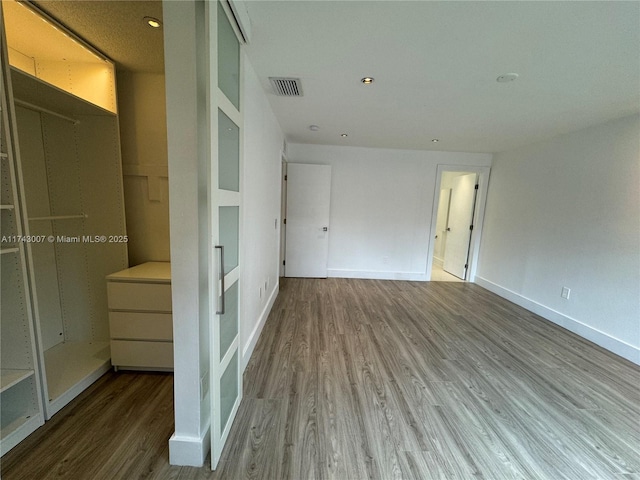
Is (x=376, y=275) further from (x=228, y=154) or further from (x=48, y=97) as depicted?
(x=48, y=97)

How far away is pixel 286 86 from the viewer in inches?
87.0

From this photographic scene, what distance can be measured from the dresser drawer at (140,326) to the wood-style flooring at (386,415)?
0.34 meters

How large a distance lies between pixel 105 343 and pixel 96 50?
2.29 meters

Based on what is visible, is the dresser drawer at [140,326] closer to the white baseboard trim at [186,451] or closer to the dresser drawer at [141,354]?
the dresser drawer at [141,354]

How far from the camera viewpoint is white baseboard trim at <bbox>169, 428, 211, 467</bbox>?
1288 millimetres

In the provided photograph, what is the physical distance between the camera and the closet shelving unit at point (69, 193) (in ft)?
5.65

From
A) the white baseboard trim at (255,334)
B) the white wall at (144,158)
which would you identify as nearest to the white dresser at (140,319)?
the white wall at (144,158)

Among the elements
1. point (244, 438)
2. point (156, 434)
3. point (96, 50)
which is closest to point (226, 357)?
point (244, 438)

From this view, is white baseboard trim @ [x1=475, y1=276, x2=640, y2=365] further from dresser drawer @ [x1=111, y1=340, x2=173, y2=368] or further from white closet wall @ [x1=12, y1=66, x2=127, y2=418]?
white closet wall @ [x1=12, y1=66, x2=127, y2=418]

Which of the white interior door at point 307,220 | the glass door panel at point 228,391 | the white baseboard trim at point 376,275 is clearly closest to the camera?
the glass door panel at point 228,391

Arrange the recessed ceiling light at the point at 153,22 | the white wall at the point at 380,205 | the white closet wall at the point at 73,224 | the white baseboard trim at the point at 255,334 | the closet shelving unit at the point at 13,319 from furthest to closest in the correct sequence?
the white wall at the point at 380,205, the white baseboard trim at the point at 255,334, the white closet wall at the point at 73,224, the recessed ceiling light at the point at 153,22, the closet shelving unit at the point at 13,319

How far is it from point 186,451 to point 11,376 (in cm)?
105

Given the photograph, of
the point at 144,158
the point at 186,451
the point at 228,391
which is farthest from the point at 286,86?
the point at 186,451

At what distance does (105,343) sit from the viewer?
7.09 ft
